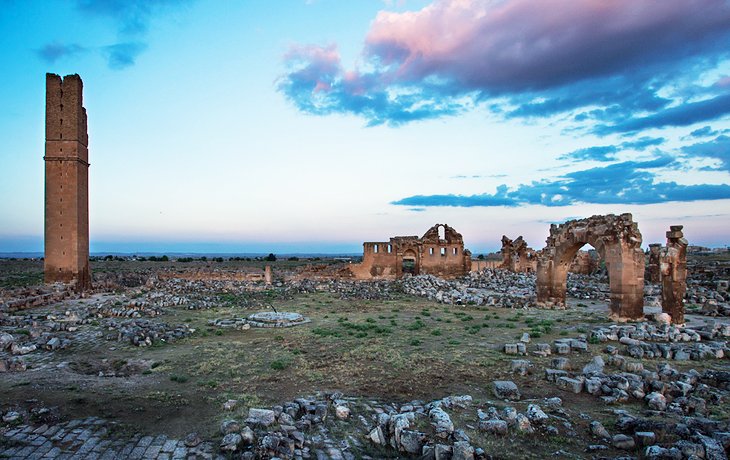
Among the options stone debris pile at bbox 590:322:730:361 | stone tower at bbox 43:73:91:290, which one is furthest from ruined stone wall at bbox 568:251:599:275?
stone tower at bbox 43:73:91:290

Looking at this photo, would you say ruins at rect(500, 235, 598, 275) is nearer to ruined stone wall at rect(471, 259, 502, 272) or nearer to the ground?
ruined stone wall at rect(471, 259, 502, 272)

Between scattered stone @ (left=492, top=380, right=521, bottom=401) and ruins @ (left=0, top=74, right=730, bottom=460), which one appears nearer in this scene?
ruins @ (left=0, top=74, right=730, bottom=460)

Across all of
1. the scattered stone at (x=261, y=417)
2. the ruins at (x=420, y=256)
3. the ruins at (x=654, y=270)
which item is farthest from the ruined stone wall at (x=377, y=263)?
the scattered stone at (x=261, y=417)

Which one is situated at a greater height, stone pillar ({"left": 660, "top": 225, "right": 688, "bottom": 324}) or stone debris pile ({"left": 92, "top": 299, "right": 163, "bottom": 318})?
stone pillar ({"left": 660, "top": 225, "right": 688, "bottom": 324})

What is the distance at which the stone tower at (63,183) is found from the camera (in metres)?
27.7

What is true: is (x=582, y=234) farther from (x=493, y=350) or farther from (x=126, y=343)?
(x=126, y=343)

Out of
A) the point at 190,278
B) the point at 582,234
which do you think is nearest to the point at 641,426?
the point at 582,234

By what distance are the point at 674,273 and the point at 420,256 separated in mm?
24117

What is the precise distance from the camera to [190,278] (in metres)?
36.2

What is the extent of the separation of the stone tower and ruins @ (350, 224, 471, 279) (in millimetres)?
21696

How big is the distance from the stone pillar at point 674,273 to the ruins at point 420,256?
2275 centimetres

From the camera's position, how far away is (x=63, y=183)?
1099 inches

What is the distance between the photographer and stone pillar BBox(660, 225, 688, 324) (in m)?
16.0

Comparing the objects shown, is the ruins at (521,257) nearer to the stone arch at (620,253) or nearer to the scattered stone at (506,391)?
the stone arch at (620,253)
